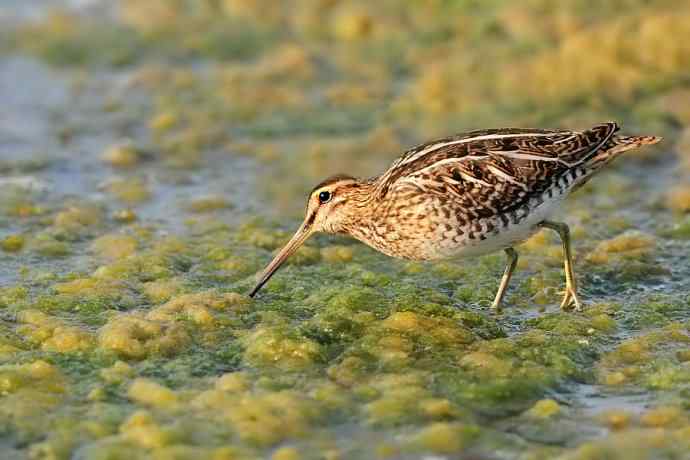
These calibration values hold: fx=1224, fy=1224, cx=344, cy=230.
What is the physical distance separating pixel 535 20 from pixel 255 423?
252 inches

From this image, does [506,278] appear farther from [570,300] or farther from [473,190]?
[473,190]

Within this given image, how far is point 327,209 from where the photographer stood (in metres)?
6.66

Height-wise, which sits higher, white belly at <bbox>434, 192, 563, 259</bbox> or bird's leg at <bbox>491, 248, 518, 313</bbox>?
white belly at <bbox>434, 192, 563, 259</bbox>

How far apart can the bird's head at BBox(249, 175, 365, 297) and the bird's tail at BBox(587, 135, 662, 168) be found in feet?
4.13

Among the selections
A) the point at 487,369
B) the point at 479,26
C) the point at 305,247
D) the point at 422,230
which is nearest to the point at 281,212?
the point at 305,247

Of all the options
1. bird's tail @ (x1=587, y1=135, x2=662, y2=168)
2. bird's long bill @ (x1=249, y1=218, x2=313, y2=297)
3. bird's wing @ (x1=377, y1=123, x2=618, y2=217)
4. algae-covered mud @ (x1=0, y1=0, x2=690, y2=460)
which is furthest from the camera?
bird's long bill @ (x1=249, y1=218, x2=313, y2=297)

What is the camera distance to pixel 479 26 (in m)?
11.0

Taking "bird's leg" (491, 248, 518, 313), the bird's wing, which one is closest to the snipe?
the bird's wing

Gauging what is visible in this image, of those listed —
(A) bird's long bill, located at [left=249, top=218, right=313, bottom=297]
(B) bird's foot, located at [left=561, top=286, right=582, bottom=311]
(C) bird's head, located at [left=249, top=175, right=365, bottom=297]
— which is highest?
(C) bird's head, located at [left=249, top=175, right=365, bottom=297]

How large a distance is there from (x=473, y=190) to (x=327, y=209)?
0.88 m

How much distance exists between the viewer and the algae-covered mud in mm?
5332

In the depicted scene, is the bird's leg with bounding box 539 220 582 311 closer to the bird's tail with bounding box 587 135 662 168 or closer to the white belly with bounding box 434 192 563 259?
the white belly with bounding box 434 192 563 259

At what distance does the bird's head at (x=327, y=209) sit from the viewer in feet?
21.7

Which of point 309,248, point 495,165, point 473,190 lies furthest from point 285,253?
point 495,165
